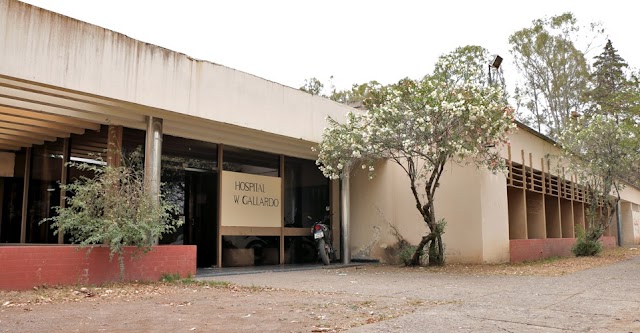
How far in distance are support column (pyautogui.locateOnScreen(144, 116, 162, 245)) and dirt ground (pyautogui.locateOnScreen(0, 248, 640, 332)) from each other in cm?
163

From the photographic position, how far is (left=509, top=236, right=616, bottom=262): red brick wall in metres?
13.9

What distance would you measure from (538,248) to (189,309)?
1185cm

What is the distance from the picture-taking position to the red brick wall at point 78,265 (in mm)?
6949

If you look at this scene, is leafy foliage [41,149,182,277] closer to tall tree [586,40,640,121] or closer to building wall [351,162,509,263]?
building wall [351,162,509,263]

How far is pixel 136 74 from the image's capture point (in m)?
8.48

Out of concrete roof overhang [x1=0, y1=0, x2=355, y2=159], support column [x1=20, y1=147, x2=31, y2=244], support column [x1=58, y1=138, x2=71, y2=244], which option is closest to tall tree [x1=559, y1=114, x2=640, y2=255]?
concrete roof overhang [x1=0, y1=0, x2=355, y2=159]

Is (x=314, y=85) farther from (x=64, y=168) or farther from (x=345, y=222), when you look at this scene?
(x=64, y=168)

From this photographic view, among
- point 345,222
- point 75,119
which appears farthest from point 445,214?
point 75,119

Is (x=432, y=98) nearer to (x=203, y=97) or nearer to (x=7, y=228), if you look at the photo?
(x=203, y=97)

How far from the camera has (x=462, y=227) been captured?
1282 centimetres

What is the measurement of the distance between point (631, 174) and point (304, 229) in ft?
34.0

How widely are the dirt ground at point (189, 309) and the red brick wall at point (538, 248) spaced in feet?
26.3

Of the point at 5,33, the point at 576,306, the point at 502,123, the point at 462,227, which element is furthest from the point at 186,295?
the point at 462,227

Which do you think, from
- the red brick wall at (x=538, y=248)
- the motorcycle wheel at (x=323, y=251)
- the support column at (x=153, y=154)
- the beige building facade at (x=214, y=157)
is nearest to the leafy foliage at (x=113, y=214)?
the support column at (x=153, y=154)
